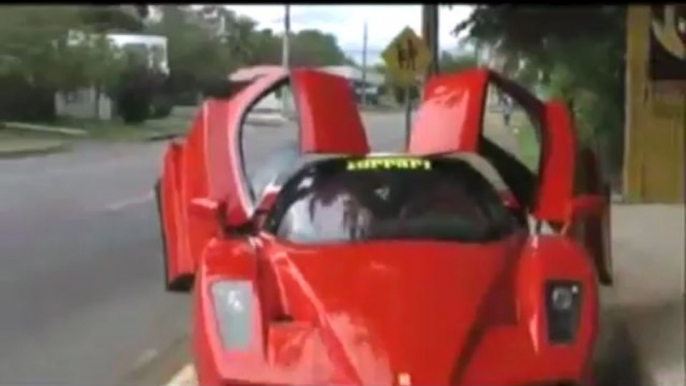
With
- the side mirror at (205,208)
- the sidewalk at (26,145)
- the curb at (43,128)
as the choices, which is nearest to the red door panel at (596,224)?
the side mirror at (205,208)

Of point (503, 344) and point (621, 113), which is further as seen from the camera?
point (621, 113)

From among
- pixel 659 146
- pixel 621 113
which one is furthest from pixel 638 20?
pixel 621 113

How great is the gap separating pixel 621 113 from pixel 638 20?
5809 mm

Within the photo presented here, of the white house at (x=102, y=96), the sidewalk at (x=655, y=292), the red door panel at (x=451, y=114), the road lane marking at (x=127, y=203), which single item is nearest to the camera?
the sidewalk at (x=655, y=292)

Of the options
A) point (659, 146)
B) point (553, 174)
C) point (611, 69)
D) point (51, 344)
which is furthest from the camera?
point (611, 69)

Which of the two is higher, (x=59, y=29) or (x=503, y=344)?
(x=59, y=29)

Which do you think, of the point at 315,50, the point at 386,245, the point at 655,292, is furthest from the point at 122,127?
the point at 386,245

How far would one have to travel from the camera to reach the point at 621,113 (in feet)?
49.8

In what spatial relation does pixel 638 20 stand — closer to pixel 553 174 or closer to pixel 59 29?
pixel 553 174

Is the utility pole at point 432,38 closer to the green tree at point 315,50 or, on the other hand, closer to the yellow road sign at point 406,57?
the yellow road sign at point 406,57

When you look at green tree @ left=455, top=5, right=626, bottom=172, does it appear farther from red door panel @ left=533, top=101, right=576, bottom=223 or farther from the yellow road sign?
the yellow road sign

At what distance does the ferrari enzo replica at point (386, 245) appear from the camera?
16.9ft

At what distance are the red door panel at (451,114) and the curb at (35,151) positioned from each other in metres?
3.57

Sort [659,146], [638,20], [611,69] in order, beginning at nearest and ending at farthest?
[638,20], [659,146], [611,69]
